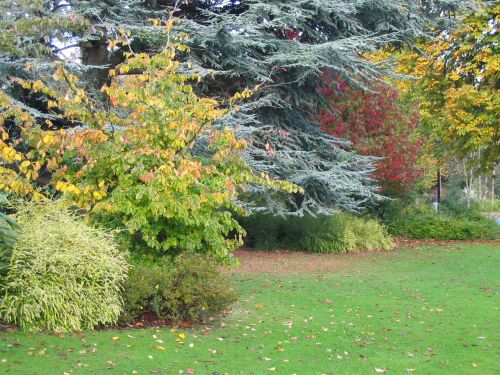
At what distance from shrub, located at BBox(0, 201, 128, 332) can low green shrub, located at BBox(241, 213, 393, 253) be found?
10870 mm

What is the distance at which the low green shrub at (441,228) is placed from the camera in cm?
2186

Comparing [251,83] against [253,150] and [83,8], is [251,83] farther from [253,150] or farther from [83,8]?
[83,8]

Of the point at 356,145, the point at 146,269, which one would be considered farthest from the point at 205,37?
the point at 356,145

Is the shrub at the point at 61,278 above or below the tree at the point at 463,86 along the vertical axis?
below

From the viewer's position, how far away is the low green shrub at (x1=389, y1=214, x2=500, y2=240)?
2186 centimetres

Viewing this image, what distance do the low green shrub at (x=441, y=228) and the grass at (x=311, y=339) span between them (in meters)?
10.3

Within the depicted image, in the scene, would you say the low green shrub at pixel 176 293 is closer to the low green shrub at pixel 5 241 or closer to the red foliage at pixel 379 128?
the low green shrub at pixel 5 241

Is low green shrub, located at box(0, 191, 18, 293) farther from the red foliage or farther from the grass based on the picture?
the red foliage

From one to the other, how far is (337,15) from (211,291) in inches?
349

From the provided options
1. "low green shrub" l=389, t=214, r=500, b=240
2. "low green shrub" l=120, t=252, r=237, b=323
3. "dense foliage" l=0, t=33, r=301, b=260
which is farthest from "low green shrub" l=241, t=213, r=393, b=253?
"low green shrub" l=120, t=252, r=237, b=323

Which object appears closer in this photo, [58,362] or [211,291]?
[58,362]

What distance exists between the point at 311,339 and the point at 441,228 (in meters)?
15.8

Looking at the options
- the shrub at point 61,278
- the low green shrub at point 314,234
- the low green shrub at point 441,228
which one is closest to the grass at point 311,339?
the shrub at point 61,278

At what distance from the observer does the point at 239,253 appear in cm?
1691
